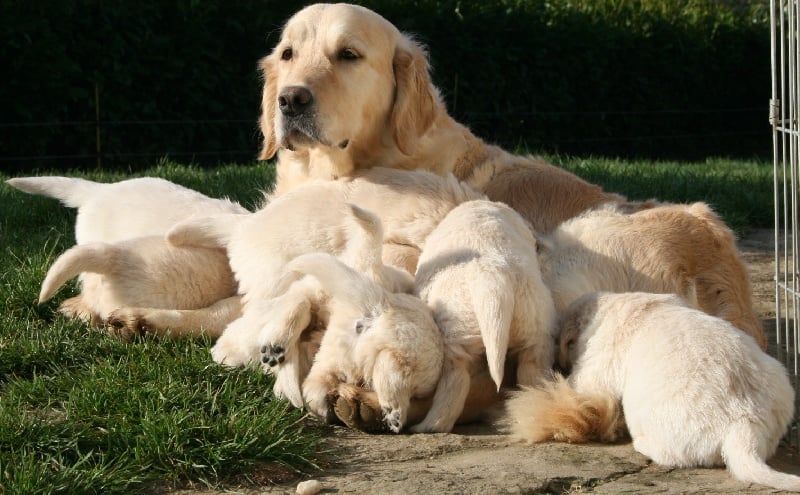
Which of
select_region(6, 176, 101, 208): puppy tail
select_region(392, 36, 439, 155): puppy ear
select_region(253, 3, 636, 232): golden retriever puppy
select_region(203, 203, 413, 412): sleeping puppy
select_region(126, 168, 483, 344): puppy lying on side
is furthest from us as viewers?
select_region(6, 176, 101, 208): puppy tail

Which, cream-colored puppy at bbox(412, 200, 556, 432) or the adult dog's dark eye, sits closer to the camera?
cream-colored puppy at bbox(412, 200, 556, 432)

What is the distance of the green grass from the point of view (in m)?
3.12

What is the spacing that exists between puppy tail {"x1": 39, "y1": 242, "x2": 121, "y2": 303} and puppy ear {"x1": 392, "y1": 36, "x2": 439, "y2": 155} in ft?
5.15

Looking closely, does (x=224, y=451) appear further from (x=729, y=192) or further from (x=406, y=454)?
(x=729, y=192)

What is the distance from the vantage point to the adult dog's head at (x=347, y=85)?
16.0 feet

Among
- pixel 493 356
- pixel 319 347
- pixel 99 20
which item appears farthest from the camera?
A: pixel 99 20

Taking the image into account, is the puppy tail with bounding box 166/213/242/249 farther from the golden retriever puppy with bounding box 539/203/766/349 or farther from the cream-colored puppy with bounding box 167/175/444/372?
the golden retriever puppy with bounding box 539/203/766/349

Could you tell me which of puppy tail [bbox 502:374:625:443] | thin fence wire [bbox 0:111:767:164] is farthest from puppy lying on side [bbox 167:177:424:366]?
thin fence wire [bbox 0:111:767:164]

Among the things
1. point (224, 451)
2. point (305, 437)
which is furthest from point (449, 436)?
point (224, 451)

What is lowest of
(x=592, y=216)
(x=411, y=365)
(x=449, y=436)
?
(x=449, y=436)

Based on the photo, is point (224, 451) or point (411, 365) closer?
point (224, 451)

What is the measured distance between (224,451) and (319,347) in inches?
30.4

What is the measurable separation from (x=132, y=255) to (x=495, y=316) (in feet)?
6.09

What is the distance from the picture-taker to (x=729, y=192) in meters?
9.48
